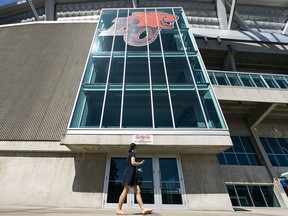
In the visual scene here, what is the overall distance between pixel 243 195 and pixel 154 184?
8.78 meters

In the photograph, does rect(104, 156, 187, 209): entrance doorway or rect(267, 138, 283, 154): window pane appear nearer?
rect(104, 156, 187, 209): entrance doorway

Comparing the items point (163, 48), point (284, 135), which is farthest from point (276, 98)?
point (163, 48)

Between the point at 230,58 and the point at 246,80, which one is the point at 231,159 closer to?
the point at 246,80

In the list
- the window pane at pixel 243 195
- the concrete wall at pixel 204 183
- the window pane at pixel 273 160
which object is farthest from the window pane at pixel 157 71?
the window pane at pixel 273 160

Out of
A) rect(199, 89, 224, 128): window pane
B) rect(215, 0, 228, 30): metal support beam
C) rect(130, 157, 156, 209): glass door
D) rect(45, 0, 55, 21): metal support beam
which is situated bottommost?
rect(130, 157, 156, 209): glass door

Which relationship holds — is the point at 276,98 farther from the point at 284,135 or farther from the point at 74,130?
the point at 74,130

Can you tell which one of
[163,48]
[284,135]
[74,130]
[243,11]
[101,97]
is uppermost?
[243,11]

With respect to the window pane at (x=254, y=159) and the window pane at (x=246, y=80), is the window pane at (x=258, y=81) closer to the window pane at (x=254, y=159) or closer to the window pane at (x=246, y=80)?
the window pane at (x=246, y=80)

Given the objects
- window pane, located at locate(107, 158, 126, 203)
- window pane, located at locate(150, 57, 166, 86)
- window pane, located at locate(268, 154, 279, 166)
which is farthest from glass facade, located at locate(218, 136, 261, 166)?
window pane, located at locate(107, 158, 126, 203)

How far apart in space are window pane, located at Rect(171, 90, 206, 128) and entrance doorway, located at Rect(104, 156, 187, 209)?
1889mm

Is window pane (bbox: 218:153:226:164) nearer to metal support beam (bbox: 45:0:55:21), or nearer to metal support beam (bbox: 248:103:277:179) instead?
metal support beam (bbox: 248:103:277:179)

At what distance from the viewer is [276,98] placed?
13.5 metres

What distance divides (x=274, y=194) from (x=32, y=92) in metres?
18.4

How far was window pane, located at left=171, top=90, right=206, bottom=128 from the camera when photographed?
870cm
